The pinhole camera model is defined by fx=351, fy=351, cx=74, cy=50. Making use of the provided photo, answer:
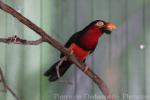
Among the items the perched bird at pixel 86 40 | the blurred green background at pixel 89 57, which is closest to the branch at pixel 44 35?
the perched bird at pixel 86 40

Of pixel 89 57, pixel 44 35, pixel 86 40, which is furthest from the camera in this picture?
pixel 89 57

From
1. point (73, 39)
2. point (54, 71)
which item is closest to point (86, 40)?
point (73, 39)

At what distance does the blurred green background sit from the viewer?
1.38 metres

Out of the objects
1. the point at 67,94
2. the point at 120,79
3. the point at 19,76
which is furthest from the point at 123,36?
the point at 19,76

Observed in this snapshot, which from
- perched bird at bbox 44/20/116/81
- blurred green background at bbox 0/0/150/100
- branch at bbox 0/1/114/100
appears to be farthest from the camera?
blurred green background at bbox 0/0/150/100

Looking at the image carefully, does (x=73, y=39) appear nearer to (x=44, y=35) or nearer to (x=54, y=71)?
(x=54, y=71)

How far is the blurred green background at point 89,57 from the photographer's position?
1380 millimetres

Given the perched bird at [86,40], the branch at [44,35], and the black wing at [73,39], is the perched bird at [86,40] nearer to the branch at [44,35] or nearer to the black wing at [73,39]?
the black wing at [73,39]

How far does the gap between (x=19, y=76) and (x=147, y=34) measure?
21.0 inches

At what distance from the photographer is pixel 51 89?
1389 mm

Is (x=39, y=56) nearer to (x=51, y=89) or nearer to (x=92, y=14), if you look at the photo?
(x=51, y=89)

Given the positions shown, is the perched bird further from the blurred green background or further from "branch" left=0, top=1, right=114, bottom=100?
"branch" left=0, top=1, right=114, bottom=100

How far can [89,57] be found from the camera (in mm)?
1381

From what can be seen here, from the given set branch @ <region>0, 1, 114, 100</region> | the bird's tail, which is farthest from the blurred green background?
branch @ <region>0, 1, 114, 100</region>
